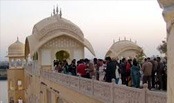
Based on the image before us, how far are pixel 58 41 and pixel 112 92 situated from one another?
15109 mm

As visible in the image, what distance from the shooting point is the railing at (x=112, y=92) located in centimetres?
486

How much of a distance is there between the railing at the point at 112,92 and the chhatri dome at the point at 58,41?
9.55 m

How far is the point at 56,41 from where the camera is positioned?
21.5m

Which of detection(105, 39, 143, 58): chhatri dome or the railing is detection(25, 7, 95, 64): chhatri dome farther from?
the railing

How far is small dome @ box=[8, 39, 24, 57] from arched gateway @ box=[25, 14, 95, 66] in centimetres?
1210

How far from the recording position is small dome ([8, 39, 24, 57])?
112 ft

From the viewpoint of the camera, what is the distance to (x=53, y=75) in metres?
14.8

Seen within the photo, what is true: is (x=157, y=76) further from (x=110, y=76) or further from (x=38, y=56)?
(x=38, y=56)

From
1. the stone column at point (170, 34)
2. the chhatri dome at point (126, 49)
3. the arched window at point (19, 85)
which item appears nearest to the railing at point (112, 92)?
the stone column at point (170, 34)

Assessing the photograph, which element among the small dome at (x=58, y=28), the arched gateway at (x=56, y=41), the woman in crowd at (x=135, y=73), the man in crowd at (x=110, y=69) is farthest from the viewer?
the small dome at (x=58, y=28)

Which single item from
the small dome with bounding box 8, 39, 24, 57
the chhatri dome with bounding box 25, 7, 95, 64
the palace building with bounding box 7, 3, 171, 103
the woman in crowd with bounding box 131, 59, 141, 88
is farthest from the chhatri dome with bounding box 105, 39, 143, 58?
the woman in crowd with bounding box 131, 59, 141, 88

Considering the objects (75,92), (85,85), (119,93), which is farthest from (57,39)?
(119,93)

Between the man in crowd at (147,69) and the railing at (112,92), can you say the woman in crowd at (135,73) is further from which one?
the railing at (112,92)

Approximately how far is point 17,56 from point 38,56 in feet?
45.0
